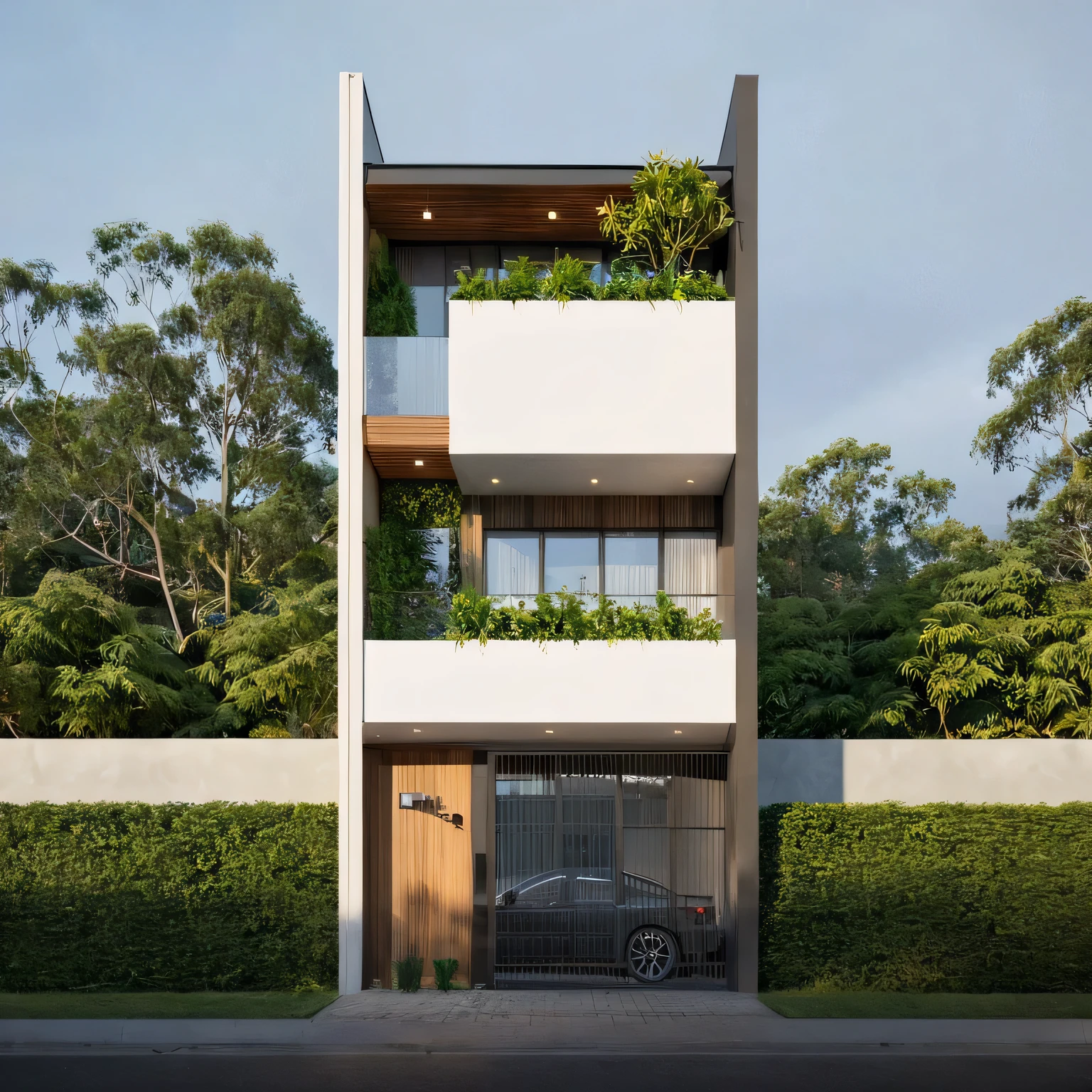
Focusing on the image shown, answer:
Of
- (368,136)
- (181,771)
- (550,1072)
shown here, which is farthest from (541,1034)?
(368,136)

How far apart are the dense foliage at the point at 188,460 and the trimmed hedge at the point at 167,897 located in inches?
396

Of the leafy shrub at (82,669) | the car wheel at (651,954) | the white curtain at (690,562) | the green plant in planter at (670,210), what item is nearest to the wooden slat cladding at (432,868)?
the car wheel at (651,954)

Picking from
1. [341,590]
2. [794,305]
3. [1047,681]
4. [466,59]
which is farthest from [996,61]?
[341,590]

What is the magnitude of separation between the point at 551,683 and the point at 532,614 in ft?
3.23

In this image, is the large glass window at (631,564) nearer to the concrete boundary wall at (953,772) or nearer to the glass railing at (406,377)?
the concrete boundary wall at (953,772)

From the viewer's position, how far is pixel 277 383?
94.0ft

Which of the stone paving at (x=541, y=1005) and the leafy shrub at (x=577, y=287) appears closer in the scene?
the stone paving at (x=541, y=1005)

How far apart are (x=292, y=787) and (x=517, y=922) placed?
378 centimetres

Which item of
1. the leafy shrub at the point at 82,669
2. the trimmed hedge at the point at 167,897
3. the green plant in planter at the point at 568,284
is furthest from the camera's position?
the leafy shrub at the point at 82,669

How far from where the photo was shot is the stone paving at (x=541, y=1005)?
11.7 m

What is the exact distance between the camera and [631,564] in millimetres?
15516

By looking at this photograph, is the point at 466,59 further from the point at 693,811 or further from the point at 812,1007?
the point at 812,1007

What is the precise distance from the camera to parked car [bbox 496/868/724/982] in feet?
46.2

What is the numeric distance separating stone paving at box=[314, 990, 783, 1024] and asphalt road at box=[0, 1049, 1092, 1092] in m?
1.45
